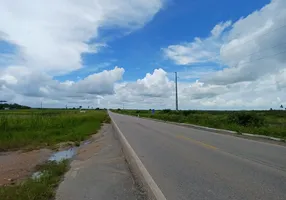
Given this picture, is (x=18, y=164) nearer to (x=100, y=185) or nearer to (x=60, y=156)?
(x=60, y=156)

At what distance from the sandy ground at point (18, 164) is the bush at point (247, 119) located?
20.1 metres

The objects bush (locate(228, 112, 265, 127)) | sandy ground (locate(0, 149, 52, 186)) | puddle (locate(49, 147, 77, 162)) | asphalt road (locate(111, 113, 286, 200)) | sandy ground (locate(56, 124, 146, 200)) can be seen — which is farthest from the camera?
bush (locate(228, 112, 265, 127))

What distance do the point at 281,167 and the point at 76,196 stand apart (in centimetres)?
630

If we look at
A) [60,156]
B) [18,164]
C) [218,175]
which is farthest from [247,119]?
[218,175]

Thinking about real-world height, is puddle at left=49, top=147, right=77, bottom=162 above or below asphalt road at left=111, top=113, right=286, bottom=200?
below

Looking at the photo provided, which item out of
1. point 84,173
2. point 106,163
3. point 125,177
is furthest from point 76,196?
point 106,163

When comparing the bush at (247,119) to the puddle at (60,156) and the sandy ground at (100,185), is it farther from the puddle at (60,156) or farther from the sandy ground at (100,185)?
the sandy ground at (100,185)

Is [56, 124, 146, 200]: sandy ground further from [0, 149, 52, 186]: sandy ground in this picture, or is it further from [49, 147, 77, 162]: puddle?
[49, 147, 77, 162]: puddle

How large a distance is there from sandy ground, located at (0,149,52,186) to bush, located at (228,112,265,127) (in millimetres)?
20096

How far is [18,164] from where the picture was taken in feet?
45.7

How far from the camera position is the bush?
95.8ft

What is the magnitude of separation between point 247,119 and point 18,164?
2349 centimetres

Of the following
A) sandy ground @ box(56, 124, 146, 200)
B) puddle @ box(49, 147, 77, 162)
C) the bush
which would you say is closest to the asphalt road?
sandy ground @ box(56, 124, 146, 200)

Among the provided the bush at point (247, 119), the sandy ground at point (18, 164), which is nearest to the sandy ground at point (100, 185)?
the sandy ground at point (18, 164)
